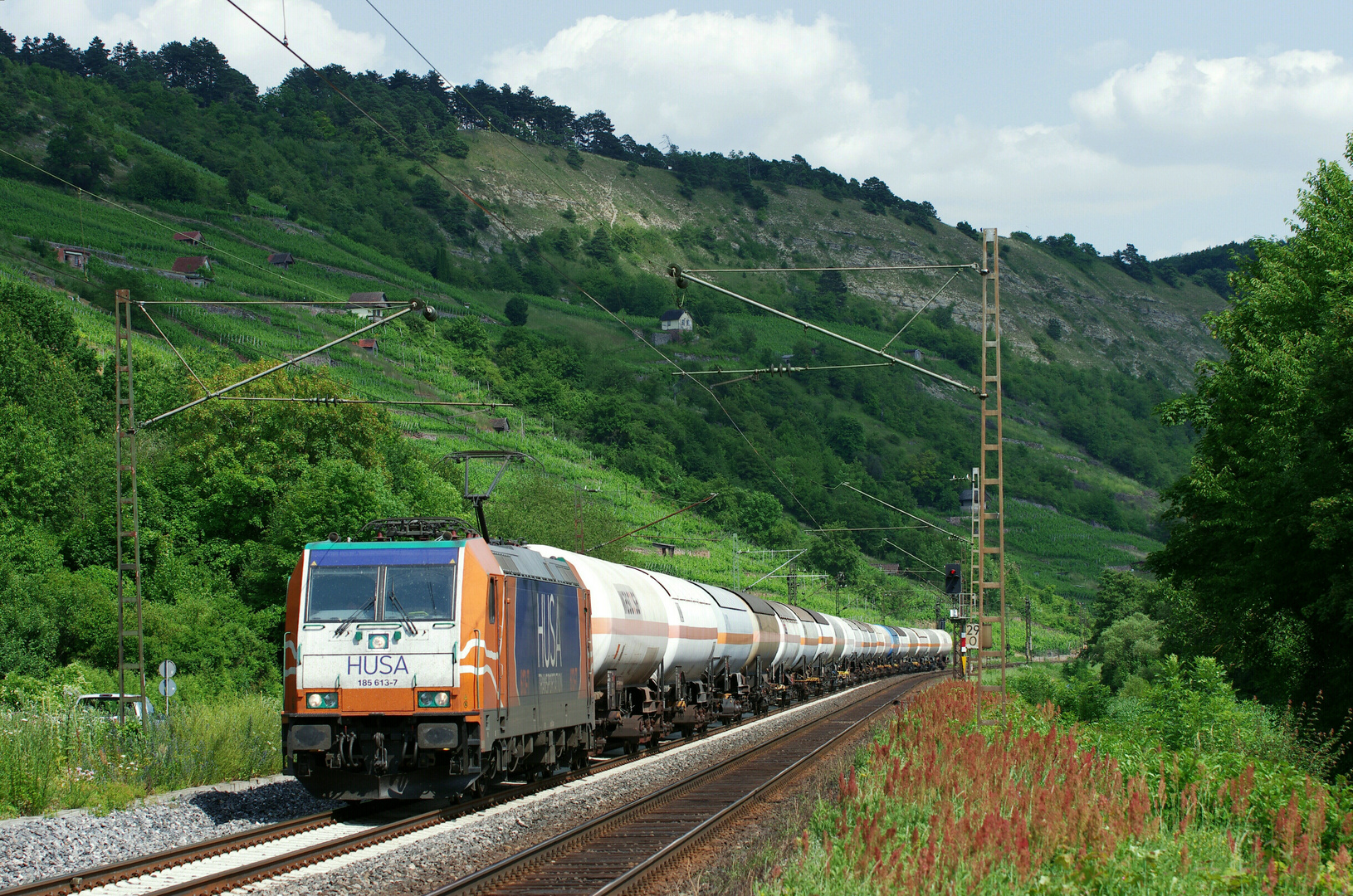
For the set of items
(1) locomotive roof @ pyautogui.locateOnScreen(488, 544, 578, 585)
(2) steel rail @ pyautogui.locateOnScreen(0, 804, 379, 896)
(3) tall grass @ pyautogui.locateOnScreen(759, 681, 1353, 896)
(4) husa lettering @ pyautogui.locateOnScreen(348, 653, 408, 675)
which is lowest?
(2) steel rail @ pyautogui.locateOnScreen(0, 804, 379, 896)

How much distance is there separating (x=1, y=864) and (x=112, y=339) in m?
108

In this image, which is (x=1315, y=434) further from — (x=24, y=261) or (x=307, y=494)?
(x=24, y=261)

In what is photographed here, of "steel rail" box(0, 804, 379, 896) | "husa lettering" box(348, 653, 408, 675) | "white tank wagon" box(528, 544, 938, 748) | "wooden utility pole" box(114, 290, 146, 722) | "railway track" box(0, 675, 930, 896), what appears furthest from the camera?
"wooden utility pole" box(114, 290, 146, 722)

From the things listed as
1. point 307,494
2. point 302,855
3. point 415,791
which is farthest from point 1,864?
point 307,494

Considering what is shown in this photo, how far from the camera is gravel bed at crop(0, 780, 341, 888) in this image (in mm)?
12781

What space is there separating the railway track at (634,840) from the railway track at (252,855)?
2043 mm

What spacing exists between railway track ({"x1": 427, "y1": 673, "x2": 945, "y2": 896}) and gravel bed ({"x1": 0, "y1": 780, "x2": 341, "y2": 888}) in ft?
13.7

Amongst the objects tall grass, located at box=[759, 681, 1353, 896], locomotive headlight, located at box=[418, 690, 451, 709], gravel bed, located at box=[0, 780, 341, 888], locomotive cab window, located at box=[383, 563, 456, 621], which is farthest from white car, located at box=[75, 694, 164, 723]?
tall grass, located at box=[759, 681, 1353, 896]

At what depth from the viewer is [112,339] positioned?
362 feet

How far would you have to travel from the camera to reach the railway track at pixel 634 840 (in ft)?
39.9

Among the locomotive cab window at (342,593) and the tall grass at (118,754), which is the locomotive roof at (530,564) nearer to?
the locomotive cab window at (342,593)

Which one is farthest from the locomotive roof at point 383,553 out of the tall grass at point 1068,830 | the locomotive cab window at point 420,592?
the tall grass at point 1068,830

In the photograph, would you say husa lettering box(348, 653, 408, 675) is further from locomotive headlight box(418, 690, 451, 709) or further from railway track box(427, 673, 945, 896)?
railway track box(427, 673, 945, 896)

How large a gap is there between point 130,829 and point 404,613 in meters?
4.03
